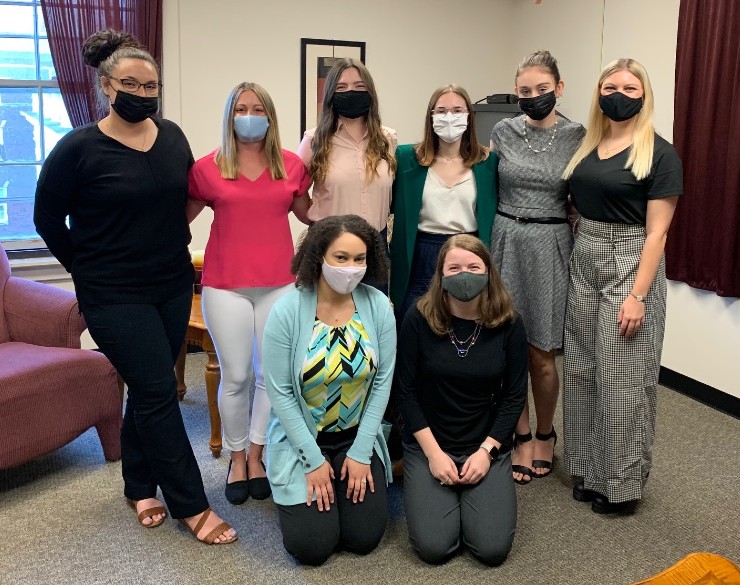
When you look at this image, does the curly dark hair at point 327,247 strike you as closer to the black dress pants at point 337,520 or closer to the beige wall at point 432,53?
the black dress pants at point 337,520

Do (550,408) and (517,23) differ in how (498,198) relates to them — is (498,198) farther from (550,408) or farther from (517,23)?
(517,23)

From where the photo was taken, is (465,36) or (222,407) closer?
(222,407)

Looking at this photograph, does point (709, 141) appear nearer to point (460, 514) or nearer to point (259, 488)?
point (460, 514)

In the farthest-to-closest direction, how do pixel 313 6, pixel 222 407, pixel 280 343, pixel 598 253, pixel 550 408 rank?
pixel 313 6
pixel 550 408
pixel 222 407
pixel 598 253
pixel 280 343

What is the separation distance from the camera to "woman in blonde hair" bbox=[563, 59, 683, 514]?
2.39m

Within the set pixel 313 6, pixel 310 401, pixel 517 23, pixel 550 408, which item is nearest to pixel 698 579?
pixel 310 401

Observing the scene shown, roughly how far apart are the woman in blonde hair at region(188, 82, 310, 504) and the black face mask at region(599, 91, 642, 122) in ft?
3.26

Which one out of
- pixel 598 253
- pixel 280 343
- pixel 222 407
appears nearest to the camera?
pixel 280 343

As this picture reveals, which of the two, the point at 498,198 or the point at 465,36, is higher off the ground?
the point at 465,36

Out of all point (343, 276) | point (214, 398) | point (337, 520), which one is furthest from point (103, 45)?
point (337, 520)

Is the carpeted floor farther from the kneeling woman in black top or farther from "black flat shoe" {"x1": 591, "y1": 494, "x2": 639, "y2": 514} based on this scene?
the kneeling woman in black top

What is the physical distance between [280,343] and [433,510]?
68cm

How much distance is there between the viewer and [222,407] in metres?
2.68

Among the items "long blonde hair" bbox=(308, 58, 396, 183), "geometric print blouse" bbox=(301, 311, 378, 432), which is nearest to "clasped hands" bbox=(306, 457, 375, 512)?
"geometric print blouse" bbox=(301, 311, 378, 432)
